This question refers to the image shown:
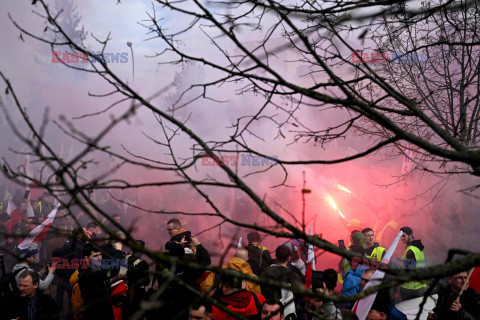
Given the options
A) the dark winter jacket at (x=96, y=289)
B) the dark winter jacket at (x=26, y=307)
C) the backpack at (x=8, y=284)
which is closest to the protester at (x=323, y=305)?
the dark winter jacket at (x=96, y=289)

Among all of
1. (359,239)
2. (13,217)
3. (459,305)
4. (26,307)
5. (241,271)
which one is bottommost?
(13,217)

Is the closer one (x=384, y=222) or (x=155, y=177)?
(x=384, y=222)

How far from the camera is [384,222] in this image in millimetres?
15016

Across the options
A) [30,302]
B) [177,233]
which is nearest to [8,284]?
[30,302]

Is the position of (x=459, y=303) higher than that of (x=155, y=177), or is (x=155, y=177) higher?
(x=459, y=303)

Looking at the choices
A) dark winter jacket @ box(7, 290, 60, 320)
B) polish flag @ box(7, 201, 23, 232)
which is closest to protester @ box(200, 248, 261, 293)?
dark winter jacket @ box(7, 290, 60, 320)

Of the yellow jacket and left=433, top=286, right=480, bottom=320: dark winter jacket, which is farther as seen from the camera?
the yellow jacket

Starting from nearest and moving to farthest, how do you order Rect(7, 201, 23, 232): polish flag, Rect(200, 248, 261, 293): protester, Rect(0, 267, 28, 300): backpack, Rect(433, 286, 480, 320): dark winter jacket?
Rect(433, 286, 480, 320): dark winter jacket
Rect(0, 267, 28, 300): backpack
Rect(200, 248, 261, 293): protester
Rect(7, 201, 23, 232): polish flag

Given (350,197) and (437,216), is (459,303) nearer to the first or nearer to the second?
(350,197)

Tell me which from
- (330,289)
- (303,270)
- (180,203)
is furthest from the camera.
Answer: (180,203)

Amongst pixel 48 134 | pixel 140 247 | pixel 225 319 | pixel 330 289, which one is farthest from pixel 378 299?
pixel 48 134

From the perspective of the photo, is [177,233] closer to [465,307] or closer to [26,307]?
[26,307]

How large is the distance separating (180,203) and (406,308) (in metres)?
13.4

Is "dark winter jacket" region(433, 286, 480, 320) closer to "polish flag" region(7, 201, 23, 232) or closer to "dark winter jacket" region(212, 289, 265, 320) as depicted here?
"dark winter jacket" region(212, 289, 265, 320)
